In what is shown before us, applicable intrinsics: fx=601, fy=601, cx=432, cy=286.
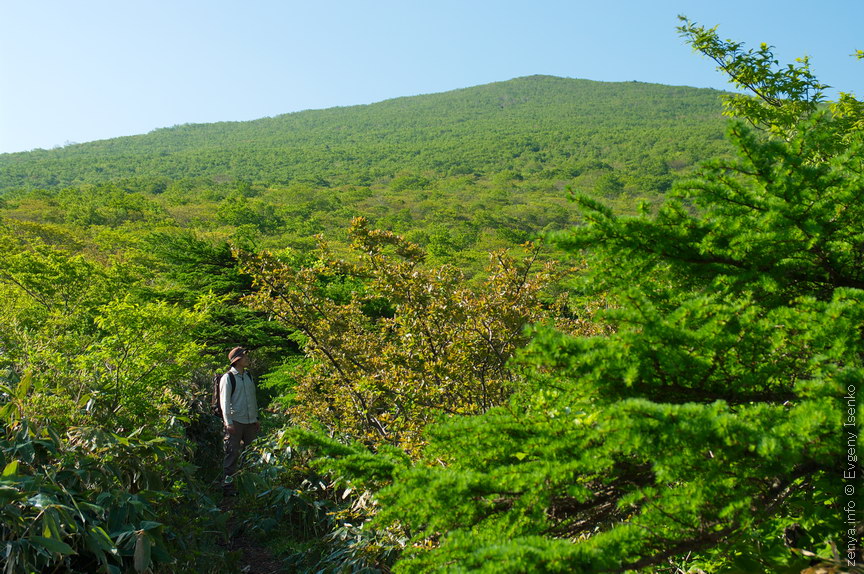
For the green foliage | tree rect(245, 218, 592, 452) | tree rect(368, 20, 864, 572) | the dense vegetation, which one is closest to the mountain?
the dense vegetation

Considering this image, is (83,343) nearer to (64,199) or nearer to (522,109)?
(64,199)

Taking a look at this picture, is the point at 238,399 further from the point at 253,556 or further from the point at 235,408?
the point at 253,556

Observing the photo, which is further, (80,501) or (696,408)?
(80,501)

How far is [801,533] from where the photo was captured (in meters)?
2.26

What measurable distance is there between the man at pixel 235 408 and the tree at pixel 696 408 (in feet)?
11.9

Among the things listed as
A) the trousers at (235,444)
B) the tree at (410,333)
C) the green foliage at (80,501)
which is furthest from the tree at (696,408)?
the trousers at (235,444)

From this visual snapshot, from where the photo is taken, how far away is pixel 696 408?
1.43m

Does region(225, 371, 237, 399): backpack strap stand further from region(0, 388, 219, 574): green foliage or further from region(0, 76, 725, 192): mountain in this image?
region(0, 76, 725, 192): mountain

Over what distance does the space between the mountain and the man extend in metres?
63.4

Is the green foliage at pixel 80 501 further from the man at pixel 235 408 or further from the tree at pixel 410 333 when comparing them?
the tree at pixel 410 333

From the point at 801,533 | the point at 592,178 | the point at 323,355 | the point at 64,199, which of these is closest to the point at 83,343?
the point at 323,355

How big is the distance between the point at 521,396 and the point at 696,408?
4.44ft

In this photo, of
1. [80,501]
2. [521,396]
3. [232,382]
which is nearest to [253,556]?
[232,382]

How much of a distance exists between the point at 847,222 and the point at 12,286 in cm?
1336
